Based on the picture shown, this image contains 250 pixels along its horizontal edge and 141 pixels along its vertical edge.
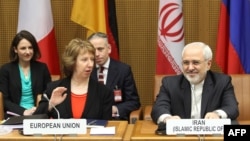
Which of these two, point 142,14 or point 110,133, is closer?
point 110,133

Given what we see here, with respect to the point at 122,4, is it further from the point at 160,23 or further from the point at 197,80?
the point at 197,80

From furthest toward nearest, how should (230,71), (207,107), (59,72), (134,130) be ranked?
1. (59,72)
2. (230,71)
3. (207,107)
4. (134,130)

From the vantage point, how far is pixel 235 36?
207 inches

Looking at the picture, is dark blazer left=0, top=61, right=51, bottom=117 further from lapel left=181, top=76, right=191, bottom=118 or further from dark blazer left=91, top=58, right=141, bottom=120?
lapel left=181, top=76, right=191, bottom=118

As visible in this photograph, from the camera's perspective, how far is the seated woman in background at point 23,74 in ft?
16.7

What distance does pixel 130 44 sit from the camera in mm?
6246

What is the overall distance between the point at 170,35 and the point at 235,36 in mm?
662

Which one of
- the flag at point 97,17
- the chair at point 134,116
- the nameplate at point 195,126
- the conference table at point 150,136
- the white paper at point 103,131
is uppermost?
the flag at point 97,17

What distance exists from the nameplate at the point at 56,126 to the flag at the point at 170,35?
2327mm

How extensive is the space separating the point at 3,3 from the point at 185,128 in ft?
12.3

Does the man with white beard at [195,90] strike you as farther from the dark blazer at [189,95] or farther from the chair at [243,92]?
the chair at [243,92]

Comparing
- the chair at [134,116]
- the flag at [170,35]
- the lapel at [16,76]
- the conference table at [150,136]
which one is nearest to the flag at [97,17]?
the flag at [170,35]

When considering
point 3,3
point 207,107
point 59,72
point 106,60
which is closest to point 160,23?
point 106,60

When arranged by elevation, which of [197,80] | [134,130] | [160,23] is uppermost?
[160,23]
